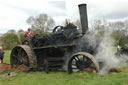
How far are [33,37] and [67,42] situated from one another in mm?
1831

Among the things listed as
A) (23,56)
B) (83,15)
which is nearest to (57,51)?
(23,56)

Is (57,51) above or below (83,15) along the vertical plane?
below

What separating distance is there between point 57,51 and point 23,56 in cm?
151

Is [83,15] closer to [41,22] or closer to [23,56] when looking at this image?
[23,56]

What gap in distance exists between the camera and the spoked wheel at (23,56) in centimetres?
672

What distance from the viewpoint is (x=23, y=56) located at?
722 cm

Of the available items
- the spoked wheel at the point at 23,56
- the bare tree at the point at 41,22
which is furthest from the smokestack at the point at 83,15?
the bare tree at the point at 41,22

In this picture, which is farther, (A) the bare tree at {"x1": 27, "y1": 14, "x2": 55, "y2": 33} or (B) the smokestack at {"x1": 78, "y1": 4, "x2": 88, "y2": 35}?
(A) the bare tree at {"x1": 27, "y1": 14, "x2": 55, "y2": 33}

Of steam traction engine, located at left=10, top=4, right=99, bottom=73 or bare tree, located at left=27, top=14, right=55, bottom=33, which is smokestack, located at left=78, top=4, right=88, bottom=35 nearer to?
steam traction engine, located at left=10, top=4, right=99, bottom=73

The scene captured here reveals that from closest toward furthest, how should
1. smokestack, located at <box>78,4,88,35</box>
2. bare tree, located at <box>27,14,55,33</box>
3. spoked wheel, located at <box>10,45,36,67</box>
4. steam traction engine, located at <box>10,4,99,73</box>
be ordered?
steam traction engine, located at <box>10,4,99,73</box> < smokestack, located at <box>78,4,88,35</box> < spoked wheel, located at <box>10,45,36,67</box> < bare tree, located at <box>27,14,55,33</box>

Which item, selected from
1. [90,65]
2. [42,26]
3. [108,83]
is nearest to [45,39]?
[90,65]

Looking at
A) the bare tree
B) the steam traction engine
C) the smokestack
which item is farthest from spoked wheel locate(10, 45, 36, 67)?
the bare tree

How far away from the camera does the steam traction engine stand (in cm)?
563

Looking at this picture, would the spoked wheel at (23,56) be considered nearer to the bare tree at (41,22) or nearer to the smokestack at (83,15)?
the smokestack at (83,15)
